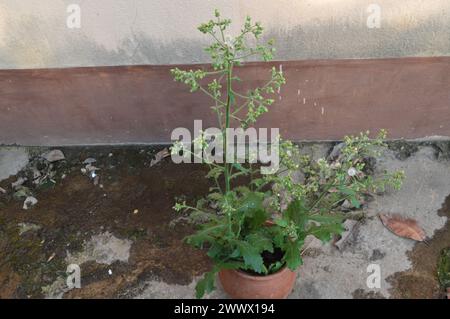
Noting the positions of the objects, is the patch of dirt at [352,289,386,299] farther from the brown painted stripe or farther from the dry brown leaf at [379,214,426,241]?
the brown painted stripe

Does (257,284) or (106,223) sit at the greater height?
(106,223)

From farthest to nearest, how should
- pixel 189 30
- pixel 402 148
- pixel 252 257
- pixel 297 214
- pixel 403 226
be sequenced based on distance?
1. pixel 402 148
2. pixel 403 226
3. pixel 189 30
4. pixel 297 214
5. pixel 252 257

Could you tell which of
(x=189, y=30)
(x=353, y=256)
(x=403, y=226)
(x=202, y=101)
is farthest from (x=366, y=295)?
(x=189, y=30)

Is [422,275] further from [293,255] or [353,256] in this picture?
[293,255]

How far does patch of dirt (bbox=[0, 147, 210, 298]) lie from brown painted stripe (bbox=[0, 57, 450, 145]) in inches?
11.6

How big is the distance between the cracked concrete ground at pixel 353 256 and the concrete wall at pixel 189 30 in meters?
1.03

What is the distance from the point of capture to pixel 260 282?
2566 millimetres

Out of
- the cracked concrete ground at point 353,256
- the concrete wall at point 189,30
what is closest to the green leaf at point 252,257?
the cracked concrete ground at point 353,256

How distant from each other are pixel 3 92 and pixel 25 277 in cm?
139

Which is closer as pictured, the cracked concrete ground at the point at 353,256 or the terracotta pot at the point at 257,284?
the terracotta pot at the point at 257,284

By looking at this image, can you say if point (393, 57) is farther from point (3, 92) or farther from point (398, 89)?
point (3, 92)

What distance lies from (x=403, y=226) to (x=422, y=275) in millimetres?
366

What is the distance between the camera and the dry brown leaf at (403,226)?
10.2 ft

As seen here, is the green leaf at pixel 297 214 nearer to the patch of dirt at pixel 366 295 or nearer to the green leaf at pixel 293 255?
the green leaf at pixel 293 255
